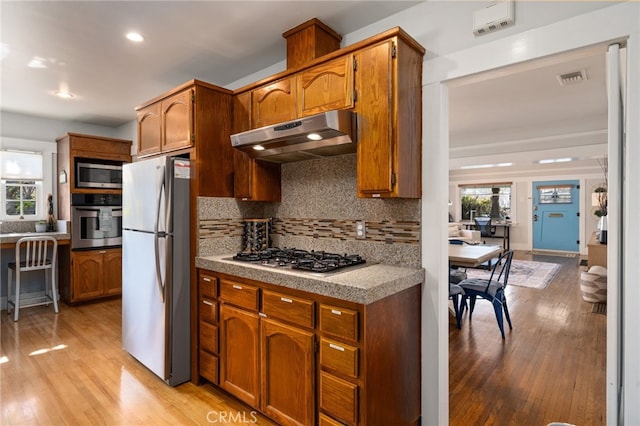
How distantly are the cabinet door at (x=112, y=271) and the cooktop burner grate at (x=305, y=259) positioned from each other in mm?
3330

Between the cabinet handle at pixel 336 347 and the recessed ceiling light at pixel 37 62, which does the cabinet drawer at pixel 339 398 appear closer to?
the cabinet handle at pixel 336 347

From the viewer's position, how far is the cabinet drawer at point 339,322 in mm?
1685

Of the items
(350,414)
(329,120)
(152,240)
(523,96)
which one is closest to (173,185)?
(152,240)

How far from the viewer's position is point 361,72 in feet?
6.59

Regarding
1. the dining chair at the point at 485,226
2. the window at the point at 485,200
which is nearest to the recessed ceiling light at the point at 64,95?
the dining chair at the point at 485,226

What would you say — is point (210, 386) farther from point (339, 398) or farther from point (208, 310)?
point (339, 398)

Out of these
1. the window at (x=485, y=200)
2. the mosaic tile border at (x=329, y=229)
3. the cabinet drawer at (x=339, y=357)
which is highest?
the window at (x=485, y=200)

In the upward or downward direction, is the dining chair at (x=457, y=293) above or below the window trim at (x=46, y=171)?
below

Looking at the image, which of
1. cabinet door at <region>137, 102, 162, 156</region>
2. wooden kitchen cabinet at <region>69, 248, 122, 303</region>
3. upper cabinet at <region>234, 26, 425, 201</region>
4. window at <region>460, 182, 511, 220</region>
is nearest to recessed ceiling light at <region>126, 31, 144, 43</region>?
cabinet door at <region>137, 102, 162, 156</region>

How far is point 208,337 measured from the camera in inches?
101

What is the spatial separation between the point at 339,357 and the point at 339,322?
0.18 metres

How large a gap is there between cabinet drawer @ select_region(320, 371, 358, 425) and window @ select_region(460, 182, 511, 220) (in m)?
10.3

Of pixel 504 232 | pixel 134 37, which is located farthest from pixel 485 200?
pixel 134 37

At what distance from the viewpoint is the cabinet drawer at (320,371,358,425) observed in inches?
Answer: 66.5
